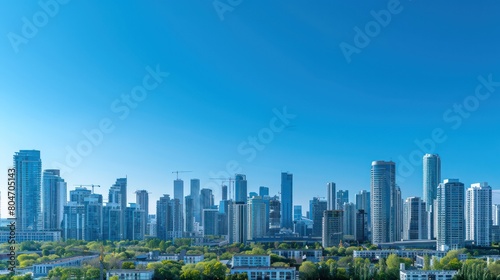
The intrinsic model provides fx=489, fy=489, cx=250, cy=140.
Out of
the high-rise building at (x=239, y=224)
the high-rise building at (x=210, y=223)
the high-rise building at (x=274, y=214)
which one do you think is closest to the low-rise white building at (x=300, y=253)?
the high-rise building at (x=239, y=224)

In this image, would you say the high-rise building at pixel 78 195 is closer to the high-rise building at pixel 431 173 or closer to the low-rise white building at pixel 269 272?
the low-rise white building at pixel 269 272

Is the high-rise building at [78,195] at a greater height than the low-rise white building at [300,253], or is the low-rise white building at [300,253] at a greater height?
the high-rise building at [78,195]

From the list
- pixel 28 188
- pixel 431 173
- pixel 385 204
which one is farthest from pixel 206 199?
pixel 431 173

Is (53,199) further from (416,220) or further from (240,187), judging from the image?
(416,220)

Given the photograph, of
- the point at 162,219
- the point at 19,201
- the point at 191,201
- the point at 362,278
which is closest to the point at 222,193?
the point at 191,201

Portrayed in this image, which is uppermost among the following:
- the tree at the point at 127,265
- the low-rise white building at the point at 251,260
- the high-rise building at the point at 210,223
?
the tree at the point at 127,265

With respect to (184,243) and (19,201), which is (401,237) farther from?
(19,201)
